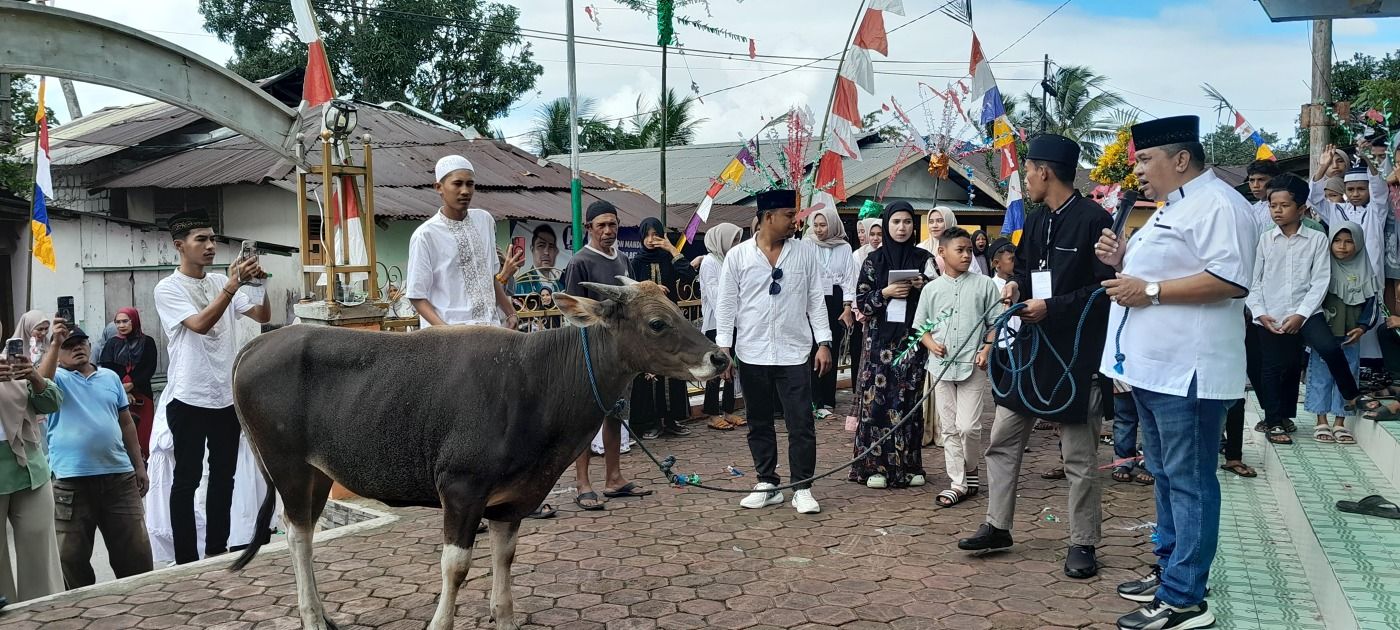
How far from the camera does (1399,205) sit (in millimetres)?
7535

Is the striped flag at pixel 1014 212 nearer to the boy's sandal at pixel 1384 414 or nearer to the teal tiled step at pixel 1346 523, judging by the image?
the teal tiled step at pixel 1346 523

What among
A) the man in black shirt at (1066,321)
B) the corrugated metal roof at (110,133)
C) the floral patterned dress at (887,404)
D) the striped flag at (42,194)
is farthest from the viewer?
the corrugated metal roof at (110,133)

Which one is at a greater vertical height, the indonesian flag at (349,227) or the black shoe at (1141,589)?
the indonesian flag at (349,227)

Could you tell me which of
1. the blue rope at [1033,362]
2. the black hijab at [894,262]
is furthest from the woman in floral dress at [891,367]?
the blue rope at [1033,362]

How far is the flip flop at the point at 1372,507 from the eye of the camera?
218 inches

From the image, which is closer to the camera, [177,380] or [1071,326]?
[1071,326]

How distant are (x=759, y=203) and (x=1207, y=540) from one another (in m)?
3.66

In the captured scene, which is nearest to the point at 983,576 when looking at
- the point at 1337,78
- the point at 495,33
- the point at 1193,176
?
the point at 1193,176

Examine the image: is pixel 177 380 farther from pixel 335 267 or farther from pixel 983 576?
pixel 983 576

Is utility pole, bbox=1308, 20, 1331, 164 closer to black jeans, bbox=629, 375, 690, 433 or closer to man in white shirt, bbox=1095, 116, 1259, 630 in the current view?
black jeans, bbox=629, 375, 690, 433

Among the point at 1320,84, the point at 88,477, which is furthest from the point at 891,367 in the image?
the point at 1320,84

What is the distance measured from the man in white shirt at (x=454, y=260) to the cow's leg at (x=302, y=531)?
5.09 feet

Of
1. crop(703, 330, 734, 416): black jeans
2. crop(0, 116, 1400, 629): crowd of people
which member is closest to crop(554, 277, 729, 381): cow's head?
crop(0, 116, 1400, 629): crowd of people

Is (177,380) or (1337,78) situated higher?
(1337,78)
